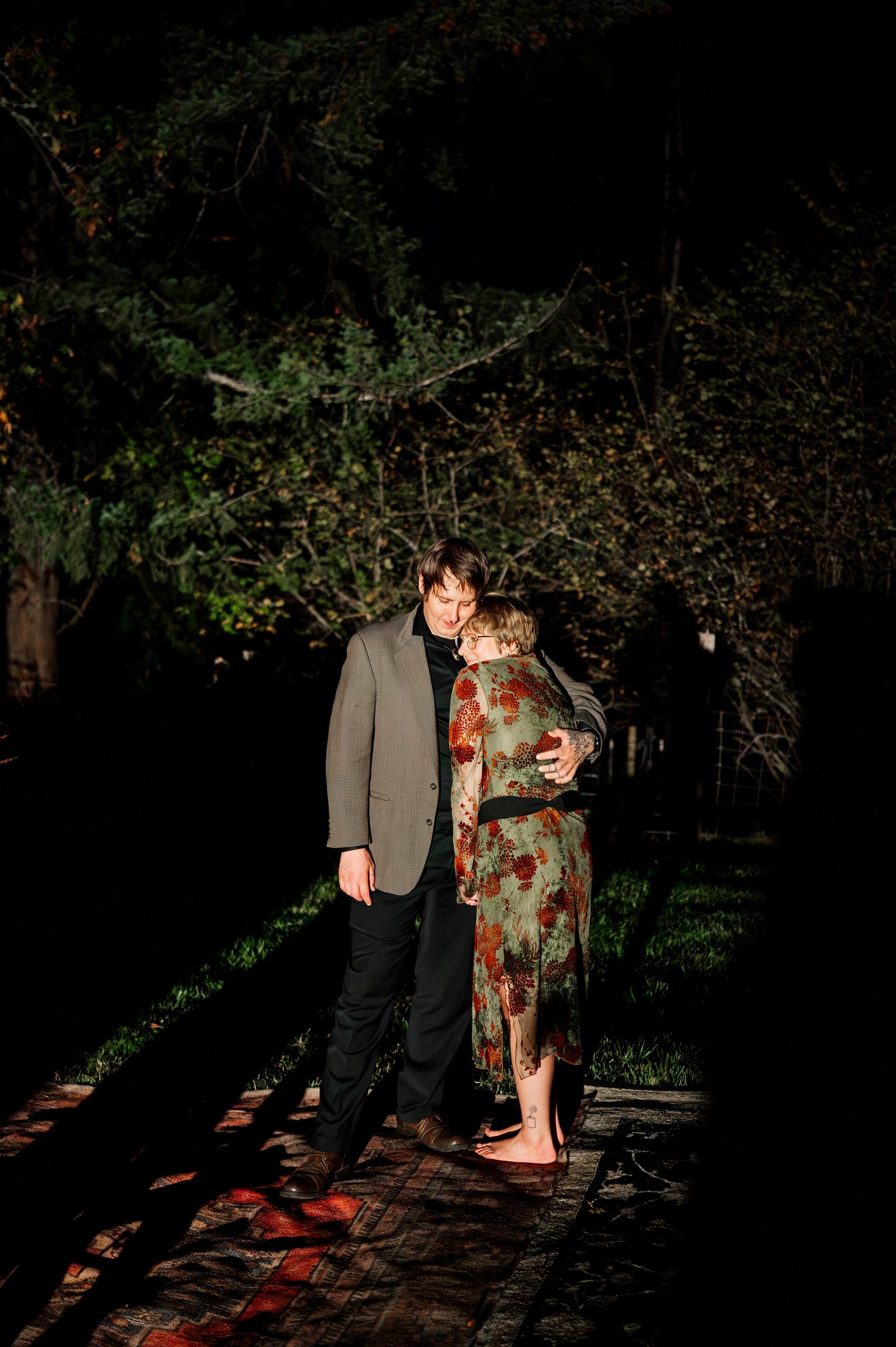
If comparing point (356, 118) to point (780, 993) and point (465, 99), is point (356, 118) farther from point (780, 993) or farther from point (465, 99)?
point (780, 993)

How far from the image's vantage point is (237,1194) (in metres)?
3.75

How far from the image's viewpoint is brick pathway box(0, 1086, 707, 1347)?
3010mm

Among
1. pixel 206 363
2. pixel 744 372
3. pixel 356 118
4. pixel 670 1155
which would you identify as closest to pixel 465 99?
pixel 356 118

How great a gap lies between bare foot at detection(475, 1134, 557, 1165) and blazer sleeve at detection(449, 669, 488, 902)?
890 mm

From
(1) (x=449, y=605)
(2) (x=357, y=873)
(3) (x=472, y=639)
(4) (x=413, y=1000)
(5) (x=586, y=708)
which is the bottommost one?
(4) (x=413, y=1000)

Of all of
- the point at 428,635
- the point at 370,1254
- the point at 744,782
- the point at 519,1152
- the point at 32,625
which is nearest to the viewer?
the point at 370,1254

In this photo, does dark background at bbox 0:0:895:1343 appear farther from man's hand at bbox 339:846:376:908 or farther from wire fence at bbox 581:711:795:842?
man's hand at bbox 339:846:376:908

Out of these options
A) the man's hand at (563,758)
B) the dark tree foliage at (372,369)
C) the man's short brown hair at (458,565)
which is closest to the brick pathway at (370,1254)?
the man's hand at (563,758)

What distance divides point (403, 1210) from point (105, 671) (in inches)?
497

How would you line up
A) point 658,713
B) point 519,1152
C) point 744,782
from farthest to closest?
point 744,782 → point 658,713 → point 519,1152

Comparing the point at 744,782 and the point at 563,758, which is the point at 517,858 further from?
the point at 744,782

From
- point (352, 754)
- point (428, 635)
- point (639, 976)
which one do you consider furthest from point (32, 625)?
point (352, 754)

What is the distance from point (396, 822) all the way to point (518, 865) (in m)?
0.43

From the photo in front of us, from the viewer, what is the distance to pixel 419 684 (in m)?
3.91
